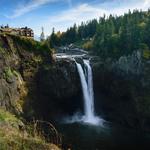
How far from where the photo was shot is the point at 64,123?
4975 centimetres

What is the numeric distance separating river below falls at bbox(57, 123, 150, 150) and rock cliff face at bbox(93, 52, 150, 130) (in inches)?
147

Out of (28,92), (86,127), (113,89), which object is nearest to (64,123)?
(86,127)

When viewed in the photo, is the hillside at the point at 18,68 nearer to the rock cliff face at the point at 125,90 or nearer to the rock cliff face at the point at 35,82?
the rock cliff face at the point at 35,82

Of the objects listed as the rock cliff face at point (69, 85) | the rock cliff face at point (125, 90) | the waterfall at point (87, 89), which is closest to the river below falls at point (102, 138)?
the rock cliff face at point (125, 90)

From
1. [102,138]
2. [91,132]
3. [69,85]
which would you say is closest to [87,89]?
[69,85]

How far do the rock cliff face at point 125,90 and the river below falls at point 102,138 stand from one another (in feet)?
12.3

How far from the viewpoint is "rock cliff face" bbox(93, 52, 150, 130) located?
2005 inches

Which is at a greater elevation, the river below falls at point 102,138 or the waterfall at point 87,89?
the waterfall at point 87,89

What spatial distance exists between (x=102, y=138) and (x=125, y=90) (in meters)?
13.8

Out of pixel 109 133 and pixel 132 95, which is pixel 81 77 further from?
pixel 109 133

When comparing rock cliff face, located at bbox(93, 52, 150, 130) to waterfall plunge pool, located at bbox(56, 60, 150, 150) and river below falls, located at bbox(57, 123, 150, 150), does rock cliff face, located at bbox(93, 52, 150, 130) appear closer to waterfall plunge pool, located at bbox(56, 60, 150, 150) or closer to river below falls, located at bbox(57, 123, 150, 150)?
waterfall plunge pool, located at bbox(56, 60, 150, 150)

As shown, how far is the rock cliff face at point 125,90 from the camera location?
50938mm

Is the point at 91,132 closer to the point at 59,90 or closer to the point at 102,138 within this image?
the point at 102,138

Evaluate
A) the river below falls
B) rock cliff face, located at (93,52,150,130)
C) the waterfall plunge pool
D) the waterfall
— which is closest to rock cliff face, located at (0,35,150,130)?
rock cliff face, located at (93,52,150,130)
